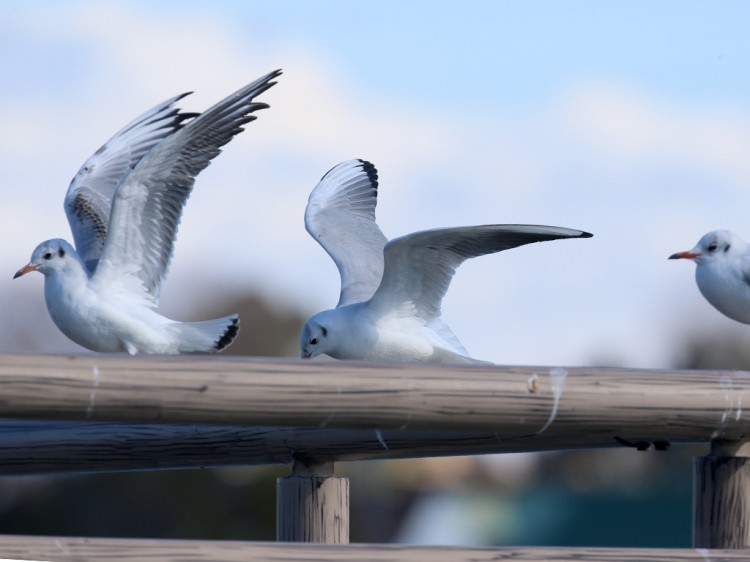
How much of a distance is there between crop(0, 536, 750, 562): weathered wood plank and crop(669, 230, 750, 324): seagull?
2178 millimetres

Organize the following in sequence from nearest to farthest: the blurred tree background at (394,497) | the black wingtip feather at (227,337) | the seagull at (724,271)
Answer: the seagull at (724,271)
the black wingtip feather at (227,337)
the blurred tree background at (394,497)

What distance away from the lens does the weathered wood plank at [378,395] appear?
1.99 metres

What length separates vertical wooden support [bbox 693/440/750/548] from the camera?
7.64 ft

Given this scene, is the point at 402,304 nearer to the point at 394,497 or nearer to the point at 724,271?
the point at 724,271

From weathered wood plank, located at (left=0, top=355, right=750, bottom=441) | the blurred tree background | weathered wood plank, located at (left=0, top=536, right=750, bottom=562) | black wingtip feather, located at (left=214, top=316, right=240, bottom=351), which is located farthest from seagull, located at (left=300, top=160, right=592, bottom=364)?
the blurred tree background

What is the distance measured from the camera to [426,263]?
4367 millimetres

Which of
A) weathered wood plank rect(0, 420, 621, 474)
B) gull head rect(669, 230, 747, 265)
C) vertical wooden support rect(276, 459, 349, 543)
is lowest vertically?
vertical wooden support rect(276, 459, 349, 543)

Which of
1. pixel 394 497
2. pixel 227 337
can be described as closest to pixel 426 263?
pixel 227 337

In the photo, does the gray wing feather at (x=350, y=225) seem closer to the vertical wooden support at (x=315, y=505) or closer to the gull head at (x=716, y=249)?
the gull head at (x=716, y=249)

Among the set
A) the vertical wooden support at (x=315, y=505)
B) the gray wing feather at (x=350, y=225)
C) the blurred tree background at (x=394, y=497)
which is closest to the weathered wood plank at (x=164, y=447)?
the vertical wooden support at (x=315, y=505)

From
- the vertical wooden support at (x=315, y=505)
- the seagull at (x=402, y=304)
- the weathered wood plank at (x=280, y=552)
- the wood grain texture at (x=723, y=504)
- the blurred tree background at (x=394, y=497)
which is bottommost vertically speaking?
the weathered wood plank at (x=280, y=552)

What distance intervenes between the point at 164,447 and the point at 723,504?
1.25 metres

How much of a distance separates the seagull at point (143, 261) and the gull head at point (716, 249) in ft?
4.50

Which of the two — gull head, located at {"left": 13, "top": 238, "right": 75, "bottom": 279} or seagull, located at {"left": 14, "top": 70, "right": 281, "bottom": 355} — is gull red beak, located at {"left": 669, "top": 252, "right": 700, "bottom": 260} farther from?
gull head, located at {"left": 13, "top": 238, "right": 75, "bottom": 279}
